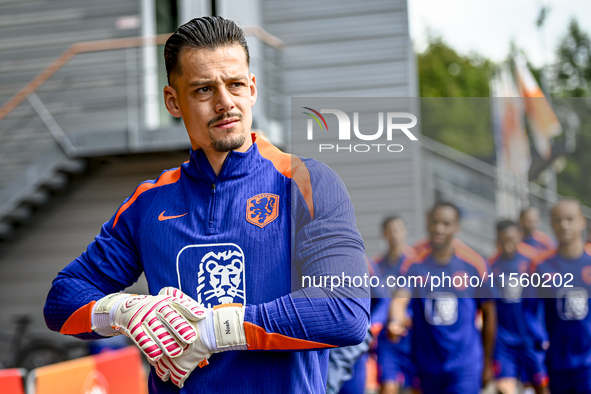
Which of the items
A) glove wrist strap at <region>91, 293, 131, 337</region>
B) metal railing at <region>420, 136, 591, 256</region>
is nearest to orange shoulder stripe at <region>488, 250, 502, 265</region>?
metal railing at <region>420, 136, 591, 256</region>

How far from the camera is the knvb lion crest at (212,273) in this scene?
5.77 feet

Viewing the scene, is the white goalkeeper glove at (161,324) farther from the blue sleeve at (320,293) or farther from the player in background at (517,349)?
the player in background at (517,349)

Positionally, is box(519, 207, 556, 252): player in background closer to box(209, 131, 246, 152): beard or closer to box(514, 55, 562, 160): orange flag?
box(514, 55, 562, 160): orange flag

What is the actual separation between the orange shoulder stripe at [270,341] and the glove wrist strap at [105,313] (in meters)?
0.39

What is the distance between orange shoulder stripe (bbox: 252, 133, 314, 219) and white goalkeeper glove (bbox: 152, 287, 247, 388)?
345 mm

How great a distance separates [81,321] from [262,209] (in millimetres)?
601

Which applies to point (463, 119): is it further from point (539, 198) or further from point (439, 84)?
point (439, 84)

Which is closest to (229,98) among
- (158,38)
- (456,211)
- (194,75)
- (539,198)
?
(194,75)

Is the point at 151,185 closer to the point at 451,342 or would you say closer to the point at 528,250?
the point at 528,250

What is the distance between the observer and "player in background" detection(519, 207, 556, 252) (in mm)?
2795

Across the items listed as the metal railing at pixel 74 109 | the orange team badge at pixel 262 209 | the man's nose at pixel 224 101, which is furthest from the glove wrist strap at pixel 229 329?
the metal railing at pixel 74 109

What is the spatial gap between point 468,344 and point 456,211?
152 inches

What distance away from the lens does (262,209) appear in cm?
180

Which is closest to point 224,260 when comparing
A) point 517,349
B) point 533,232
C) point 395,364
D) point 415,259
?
point 415,259
